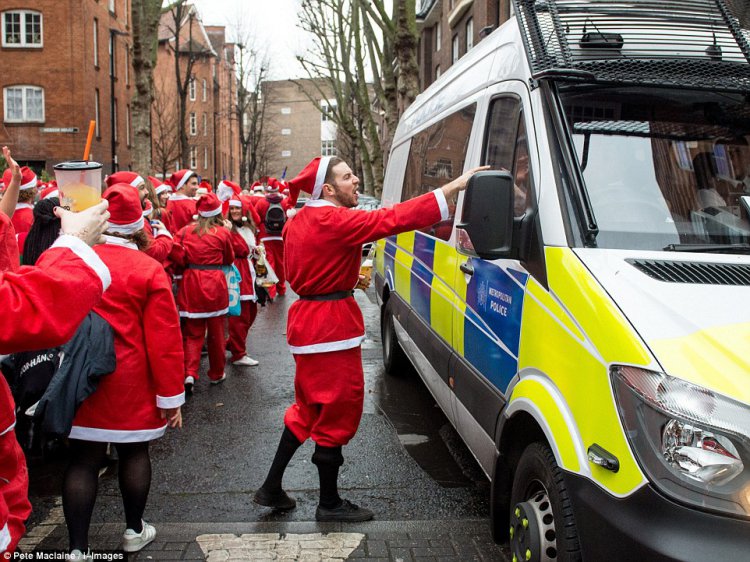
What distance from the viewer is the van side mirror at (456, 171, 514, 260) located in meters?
2.96

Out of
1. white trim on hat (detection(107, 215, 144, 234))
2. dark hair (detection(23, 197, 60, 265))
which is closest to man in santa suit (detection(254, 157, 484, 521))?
white trim on hat (detection(107, 215, 144, 234))

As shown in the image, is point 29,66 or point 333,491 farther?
point 29,66

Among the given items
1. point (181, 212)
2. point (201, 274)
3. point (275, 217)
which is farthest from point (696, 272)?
point (275, 217)

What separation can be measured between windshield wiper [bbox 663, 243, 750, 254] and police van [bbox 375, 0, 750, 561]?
0.01 metres

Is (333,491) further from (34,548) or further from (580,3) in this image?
(580,3)

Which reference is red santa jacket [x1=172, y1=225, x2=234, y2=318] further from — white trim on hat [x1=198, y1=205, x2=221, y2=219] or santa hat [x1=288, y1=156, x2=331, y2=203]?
santa hat [x1=288, y1=156, x2=331, y2=203]

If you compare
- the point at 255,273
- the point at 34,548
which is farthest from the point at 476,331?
the point at 255,273

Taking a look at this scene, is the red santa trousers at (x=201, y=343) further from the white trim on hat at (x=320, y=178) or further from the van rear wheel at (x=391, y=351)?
the white trim on hat at (x=320, y=178)

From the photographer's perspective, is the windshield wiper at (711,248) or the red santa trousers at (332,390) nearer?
the windshield wiper at (711,248)

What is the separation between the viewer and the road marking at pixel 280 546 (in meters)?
3.64

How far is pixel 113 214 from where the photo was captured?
3607 millimetres

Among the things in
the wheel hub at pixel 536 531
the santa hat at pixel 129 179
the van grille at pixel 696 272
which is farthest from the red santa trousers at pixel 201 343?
the van grille at pixel 696 272

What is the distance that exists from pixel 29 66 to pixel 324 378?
34708 millimetres

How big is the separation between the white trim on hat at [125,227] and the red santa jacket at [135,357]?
46 mm
